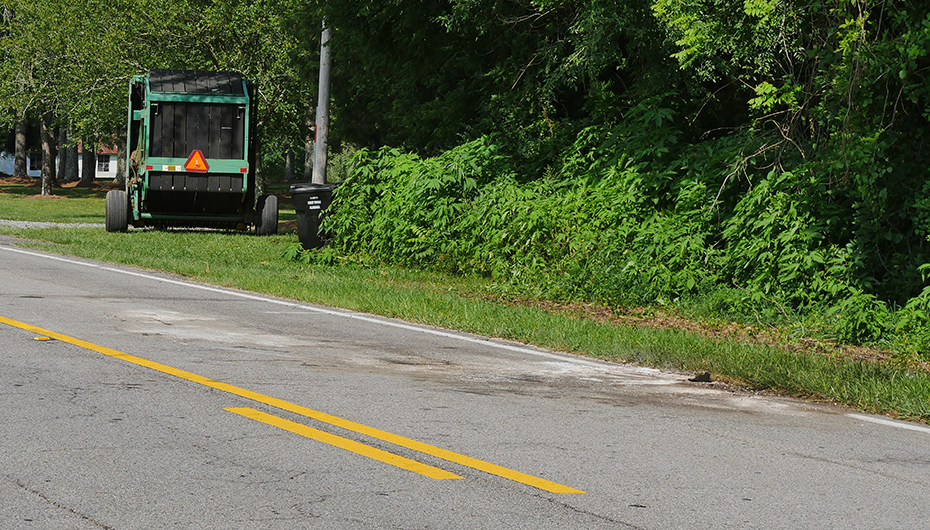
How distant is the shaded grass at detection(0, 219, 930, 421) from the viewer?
8.16m

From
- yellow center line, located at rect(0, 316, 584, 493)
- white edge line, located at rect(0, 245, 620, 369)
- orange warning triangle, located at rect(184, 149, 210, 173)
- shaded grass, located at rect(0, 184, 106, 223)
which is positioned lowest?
shaded grass, located at rect(0, 184, 106, 223)

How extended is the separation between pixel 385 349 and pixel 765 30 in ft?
19.6

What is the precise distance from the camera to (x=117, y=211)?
982 inches

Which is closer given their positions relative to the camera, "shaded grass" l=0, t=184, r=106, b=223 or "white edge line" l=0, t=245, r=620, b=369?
"white edge line" l=0, t=245, r=620, b=369

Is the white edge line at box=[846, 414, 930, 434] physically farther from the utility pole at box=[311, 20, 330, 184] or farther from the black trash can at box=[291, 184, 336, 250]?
the utility pole at box=[311, 20, 330, 184]

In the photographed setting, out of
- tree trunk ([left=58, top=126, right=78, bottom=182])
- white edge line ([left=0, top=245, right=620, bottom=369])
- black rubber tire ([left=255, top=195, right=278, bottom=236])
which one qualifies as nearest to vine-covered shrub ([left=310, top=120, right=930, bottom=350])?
white edge line ([left=0, top=245, right=620, bottom=369])

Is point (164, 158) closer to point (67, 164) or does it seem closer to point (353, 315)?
point (353, 315)

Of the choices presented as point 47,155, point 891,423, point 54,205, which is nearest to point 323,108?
point 891,423

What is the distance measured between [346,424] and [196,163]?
1808cm

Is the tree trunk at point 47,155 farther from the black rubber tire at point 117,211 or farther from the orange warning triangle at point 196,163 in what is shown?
the orange warning triangle at point 196,163

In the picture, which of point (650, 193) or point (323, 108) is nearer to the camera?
point (650, 193)

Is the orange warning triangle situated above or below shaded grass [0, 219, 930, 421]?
above

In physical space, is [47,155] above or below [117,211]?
above

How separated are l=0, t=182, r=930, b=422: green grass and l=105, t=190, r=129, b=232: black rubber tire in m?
2.52
